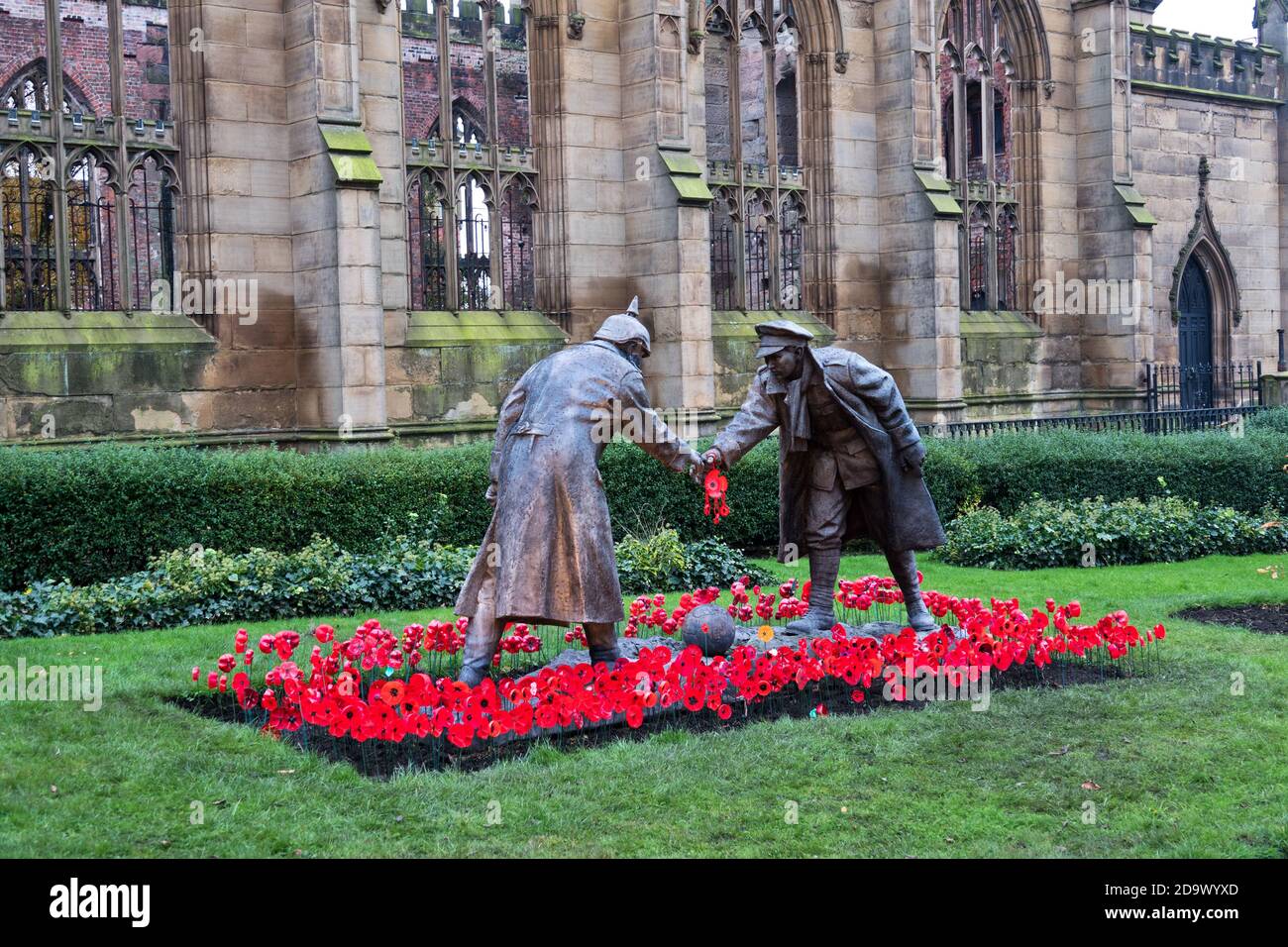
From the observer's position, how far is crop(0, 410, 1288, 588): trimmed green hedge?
12109mm

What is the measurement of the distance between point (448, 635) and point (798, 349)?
113 inches

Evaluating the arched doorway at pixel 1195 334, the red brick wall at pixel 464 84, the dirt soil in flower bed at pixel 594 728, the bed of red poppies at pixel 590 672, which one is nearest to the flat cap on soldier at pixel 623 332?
the bed of red poppies at pixel 590 672

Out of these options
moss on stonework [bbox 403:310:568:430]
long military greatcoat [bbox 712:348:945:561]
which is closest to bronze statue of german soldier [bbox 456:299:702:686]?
long military greatcoat [bbox 712:348:945:561]

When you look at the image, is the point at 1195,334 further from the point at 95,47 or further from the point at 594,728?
the point at 594,728

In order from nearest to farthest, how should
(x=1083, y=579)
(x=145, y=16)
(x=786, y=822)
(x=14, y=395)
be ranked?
(x=786, y=822) → (x=1083, y=579) → (x=14, y=395) → (x=145, y=16)

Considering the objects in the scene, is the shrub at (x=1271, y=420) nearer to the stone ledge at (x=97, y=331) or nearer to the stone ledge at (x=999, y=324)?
the stone ledge at (x=999, y=324)

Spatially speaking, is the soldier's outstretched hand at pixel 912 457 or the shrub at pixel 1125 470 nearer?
the soldier's outstretched hand at pixel 912 457

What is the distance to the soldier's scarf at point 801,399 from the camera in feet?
30.2

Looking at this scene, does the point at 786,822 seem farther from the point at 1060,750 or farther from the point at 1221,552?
the point at 1221,552

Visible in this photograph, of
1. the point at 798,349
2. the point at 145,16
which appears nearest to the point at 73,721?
the point at 798,349

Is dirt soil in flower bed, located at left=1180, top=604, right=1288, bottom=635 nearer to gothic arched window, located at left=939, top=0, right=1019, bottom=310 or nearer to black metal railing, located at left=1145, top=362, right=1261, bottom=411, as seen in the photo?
gothic arched window, located at left=939, top=0, right=1019, bottom=310

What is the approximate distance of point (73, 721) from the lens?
7945mm

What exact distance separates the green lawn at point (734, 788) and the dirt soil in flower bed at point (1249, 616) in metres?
2.17

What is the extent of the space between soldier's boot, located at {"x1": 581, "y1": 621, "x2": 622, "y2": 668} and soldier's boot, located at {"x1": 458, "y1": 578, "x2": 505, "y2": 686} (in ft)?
1.90
